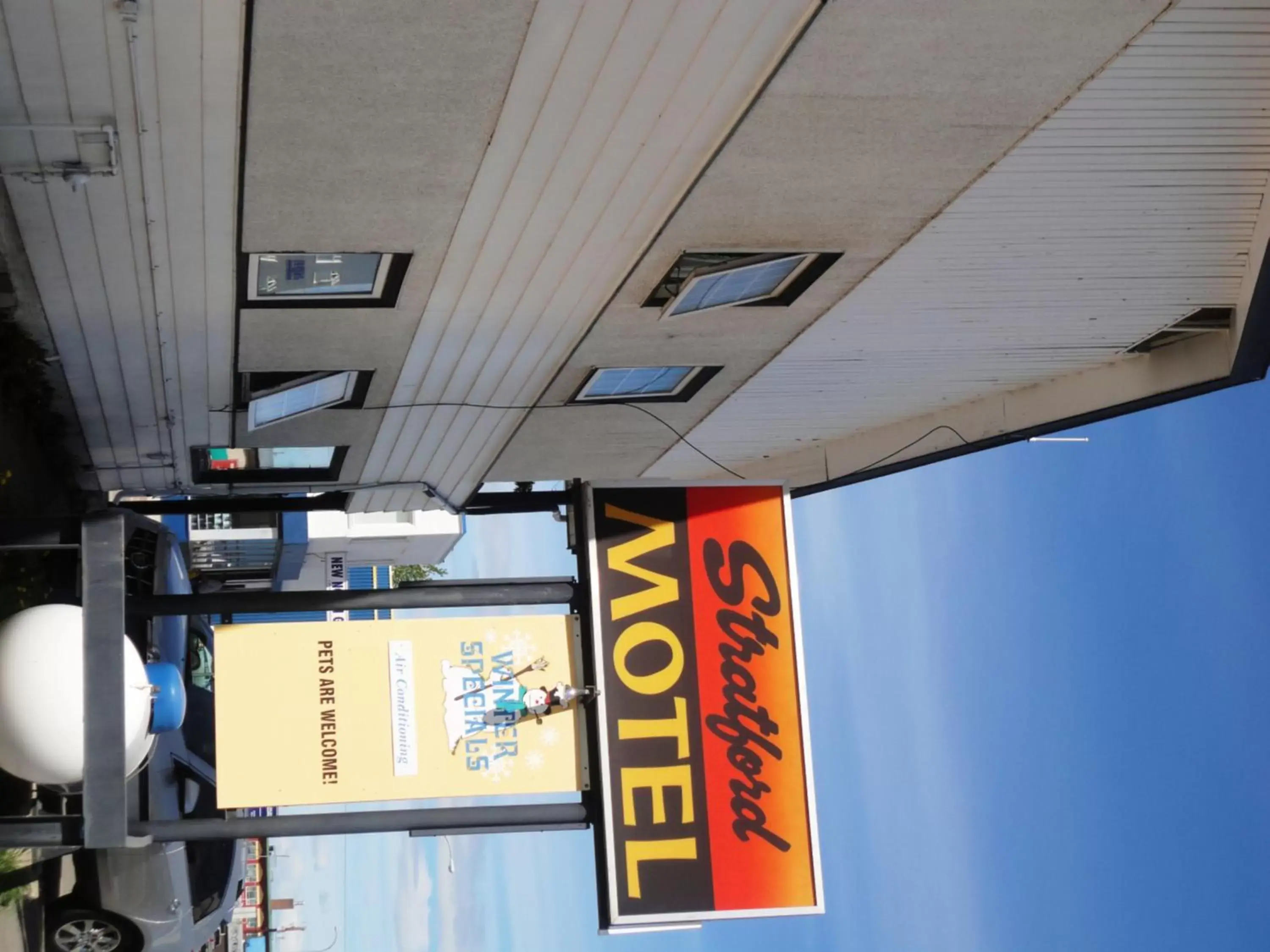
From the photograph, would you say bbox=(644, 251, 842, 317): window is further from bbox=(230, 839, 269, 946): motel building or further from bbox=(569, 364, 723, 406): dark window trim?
bbox=(230, 839, 269, 946): motel building

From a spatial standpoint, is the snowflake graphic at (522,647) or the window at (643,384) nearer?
the snowflake graphic at (522,647)

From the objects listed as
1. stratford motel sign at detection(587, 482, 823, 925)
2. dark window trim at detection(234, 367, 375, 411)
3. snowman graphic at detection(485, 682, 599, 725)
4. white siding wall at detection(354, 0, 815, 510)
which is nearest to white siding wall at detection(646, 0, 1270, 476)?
white siding wall at detection(354, 0, 815, 510)

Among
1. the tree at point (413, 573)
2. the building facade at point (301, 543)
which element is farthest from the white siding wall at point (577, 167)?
the tree at point (413, 573)

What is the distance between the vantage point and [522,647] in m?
8.34

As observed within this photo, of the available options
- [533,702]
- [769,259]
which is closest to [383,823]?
[533,702]

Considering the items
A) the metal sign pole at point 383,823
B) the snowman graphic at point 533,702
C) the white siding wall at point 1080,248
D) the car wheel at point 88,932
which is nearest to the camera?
the white siding wall at point 1080,248

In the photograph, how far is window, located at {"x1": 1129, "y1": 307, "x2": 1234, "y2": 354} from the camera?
9.86 m

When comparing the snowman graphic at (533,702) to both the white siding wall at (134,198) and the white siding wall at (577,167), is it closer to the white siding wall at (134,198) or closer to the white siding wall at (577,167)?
the white siding wall at (577,167)

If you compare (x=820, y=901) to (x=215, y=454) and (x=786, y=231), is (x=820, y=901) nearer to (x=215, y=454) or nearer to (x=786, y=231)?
(x=786, y=231)

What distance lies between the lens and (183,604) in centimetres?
787

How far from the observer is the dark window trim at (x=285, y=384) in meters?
11.1

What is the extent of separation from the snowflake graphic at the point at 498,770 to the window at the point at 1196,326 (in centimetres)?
654

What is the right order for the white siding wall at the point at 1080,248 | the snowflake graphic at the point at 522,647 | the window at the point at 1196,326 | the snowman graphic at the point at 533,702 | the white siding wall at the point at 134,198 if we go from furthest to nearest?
the window at the point at 1196,326 → the snowflake graphic at the point at 522,647 → the snowman graphic at the point at 533,702 → the white siding wall at the point at 1080,248 → the white siding wall at the point at 134,198

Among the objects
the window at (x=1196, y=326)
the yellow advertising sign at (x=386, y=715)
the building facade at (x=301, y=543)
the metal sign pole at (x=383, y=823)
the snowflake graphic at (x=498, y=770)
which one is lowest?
the metal sign pole at (x=383, y=823)
